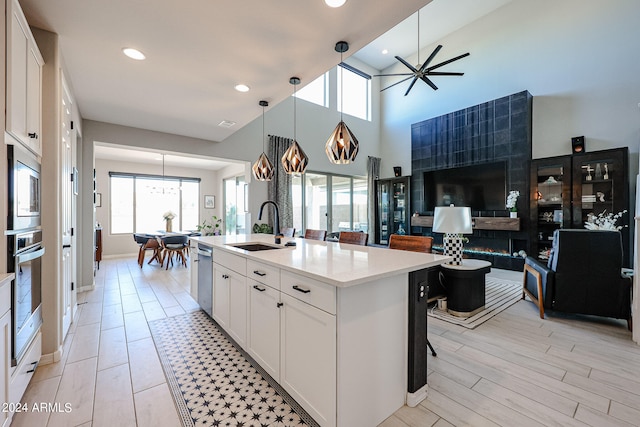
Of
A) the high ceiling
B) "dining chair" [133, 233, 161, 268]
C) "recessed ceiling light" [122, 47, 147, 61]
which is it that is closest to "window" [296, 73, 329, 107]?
the high ceiling

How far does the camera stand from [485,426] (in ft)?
4.84

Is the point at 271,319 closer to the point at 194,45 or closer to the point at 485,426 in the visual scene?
the point at 485,426

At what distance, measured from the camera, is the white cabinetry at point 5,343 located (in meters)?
1.32

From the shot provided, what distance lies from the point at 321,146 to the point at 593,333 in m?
6.10

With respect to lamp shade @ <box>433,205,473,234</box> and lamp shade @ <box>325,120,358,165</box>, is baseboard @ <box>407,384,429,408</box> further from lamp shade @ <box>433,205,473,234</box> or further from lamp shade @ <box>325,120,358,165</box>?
lamp shade @ <box>325,120,358,165</box>

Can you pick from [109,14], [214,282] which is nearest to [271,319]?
[214,282]

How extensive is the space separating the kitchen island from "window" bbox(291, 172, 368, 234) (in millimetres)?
4968

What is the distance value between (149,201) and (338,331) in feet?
27.5

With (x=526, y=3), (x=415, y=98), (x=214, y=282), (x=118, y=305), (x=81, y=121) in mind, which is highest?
(x=526, y=3)

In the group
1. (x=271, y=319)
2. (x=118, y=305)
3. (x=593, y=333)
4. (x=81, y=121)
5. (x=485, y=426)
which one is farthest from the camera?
(x=81, y=121)

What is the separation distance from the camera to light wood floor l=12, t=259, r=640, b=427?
155cm

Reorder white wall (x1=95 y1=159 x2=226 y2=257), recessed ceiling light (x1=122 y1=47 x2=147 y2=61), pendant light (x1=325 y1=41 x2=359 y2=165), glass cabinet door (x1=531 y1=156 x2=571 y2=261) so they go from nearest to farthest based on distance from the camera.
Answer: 1. recessed ceiling light (x1=122 y1=47 x2=147 y2=61)
2. pendant light (x1=325 y1=41 x2=359 y2=165)
3. glass cabinet door (x1=531 y1=156 x2=571 y2=261)
4. white wall (x1=95 y1=159 x2=226 y2=257)

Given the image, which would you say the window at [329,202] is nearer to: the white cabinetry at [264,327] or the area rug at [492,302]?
the area rug at [492,302]

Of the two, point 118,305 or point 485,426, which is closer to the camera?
point 485,426
